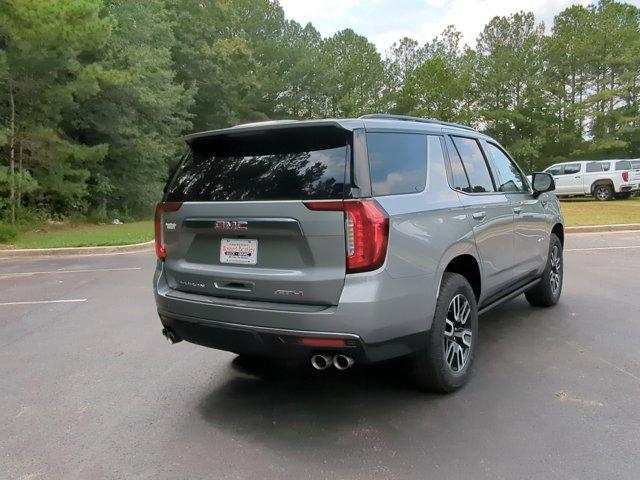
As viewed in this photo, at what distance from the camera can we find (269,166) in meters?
3.47

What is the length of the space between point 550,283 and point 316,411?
374cm

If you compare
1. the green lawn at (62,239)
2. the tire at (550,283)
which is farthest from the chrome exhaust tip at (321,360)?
the green lawn at (62,239)

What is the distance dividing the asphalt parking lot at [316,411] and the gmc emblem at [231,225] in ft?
4.18

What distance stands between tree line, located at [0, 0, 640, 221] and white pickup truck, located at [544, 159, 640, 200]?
1664cm

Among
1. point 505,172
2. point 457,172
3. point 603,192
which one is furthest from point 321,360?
point 603,192

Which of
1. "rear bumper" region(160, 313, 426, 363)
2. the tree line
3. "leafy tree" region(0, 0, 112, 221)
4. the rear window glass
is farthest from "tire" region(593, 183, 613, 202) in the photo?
the rear window glass

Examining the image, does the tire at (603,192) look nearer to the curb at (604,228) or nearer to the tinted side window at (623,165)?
the tinted side window at (623,165)

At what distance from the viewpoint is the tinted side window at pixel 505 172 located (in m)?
5.12

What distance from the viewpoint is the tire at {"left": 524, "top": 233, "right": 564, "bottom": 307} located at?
20.0ft

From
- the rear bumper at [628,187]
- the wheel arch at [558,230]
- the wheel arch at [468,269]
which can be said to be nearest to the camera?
the wheel arch at [468,269]

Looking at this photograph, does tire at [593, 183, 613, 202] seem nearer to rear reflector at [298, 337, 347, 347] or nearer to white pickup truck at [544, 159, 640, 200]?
white pickup truck at [544, 159, 640, 200]

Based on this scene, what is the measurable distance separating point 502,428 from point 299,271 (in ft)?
5.24

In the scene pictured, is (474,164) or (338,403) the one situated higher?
(474,164)

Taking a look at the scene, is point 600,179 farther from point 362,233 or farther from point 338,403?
point 362,233
